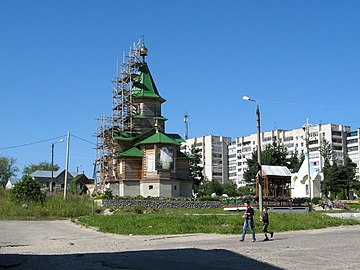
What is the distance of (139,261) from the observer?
12867 millimetres

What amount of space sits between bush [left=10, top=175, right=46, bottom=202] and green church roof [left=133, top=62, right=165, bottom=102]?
24742 mm

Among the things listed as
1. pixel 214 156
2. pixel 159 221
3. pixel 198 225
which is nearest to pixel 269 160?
pixel 214 156

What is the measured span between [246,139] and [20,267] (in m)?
123

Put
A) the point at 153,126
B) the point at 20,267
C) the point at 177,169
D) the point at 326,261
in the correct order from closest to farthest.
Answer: the point at 20,267
the point at 326,261
the point at 177,169
the point at 153,126

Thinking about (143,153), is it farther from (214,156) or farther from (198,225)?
(214,156)

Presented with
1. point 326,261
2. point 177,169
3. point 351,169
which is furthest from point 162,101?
point 326,261

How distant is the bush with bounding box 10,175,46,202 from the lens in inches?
1622

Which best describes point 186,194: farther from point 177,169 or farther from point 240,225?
point 240,225

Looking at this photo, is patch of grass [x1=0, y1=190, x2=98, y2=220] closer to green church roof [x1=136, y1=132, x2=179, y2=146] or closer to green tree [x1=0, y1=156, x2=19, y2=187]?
green church roof [x1=136, y1=132, x2=179, y2=146]

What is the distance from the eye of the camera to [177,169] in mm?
57438

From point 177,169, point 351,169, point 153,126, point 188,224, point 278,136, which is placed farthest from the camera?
point 278,136

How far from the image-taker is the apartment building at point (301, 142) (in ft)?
384

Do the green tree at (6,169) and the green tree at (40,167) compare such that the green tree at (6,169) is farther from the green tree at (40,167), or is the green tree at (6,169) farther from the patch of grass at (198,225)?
the patch of grass at (198,225)

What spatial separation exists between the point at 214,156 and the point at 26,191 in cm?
9736
